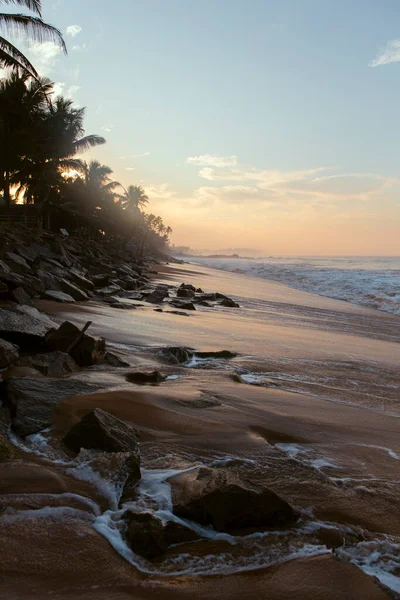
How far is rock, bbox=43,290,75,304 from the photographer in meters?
7.79

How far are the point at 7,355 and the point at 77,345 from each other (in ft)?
2.37

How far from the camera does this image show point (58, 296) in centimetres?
794

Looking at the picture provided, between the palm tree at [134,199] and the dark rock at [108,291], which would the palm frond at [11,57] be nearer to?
the dark rock at [108,291]

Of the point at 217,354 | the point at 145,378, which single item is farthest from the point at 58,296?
the point at 145,378

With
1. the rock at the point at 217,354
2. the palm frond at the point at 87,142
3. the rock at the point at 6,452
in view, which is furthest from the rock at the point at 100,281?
the palm frond at the point at 87,142

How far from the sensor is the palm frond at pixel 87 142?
1181 inches

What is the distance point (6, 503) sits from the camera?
172 centimetres

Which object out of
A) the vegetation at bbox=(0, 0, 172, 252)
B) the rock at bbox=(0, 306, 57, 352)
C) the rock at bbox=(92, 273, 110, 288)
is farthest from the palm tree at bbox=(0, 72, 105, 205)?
the rock at bbox=(0, 306, 57, 352)

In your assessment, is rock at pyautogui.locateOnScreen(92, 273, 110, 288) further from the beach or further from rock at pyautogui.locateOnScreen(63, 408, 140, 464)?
rock at pyautogui.locateOnScreen(63, 408, 140, 464)

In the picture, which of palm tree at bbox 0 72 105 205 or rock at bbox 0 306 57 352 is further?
palm tree at bbox 0 72 105 205

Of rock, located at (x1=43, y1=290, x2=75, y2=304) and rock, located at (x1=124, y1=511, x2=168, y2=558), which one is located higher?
rock, located at (x1=43, y1=290, x2=75, y2=304)

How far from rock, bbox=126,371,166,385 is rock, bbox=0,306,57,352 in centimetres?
112

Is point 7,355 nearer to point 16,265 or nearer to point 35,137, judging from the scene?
point 16,265

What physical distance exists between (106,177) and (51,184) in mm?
22201
